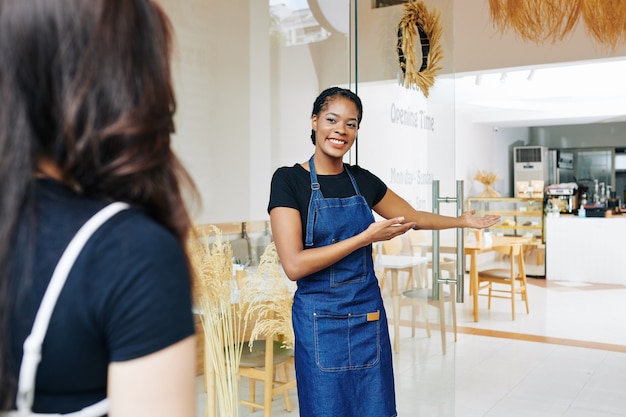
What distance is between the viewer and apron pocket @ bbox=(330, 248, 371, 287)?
85.5 inches

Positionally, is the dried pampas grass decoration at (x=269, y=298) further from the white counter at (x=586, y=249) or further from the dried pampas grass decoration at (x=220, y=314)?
the white counter at (x=586, y=249)

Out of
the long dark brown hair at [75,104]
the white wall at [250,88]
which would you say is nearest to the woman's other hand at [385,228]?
the white wall at [250,88]

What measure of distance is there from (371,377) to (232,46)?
1341mm

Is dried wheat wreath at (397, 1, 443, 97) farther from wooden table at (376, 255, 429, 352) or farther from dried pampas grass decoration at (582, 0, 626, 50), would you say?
dried pampas grass decoration at (582, 0, 626, 50)

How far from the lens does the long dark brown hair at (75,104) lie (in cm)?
65

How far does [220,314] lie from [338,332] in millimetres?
617

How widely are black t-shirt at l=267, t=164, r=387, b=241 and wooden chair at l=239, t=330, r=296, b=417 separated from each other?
788mm

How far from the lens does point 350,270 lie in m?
2.19

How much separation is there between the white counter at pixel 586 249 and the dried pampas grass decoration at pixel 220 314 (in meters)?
8.61

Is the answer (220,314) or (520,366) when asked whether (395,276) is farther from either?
(520,366)

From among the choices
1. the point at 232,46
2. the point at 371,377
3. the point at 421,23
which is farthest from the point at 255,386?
the point at 421,23

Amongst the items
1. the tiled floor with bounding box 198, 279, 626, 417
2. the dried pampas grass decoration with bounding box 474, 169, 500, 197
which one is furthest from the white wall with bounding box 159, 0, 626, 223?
the dried pampas grass decoration with bounding box 474, 169, 500, 197

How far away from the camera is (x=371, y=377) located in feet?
7.22

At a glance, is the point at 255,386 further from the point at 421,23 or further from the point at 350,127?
the point at 421,23
